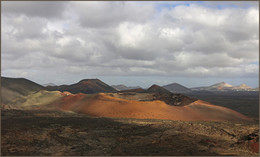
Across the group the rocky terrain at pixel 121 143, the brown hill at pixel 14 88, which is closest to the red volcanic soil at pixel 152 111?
the rocky terrain at pixel 121 143

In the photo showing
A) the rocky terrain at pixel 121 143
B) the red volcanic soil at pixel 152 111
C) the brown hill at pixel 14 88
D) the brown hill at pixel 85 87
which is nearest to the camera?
the rocky terrain at pixel 121 143

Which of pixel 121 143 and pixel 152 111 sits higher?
pixel 152 111

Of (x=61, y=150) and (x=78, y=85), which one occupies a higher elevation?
(x=78, y=85)

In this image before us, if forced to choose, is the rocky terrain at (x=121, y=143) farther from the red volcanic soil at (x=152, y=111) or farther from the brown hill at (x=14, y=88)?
the brown hill at (x=14, y=88)

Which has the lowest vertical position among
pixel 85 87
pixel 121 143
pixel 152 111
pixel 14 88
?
pixel 121 143

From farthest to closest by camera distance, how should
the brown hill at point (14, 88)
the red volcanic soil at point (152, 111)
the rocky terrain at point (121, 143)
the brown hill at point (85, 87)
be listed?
the brown hill at point (85, 87), the brown hill at point (14, 88), the red volcanic soil at point (152, 111), the rocky terrain at point (121, 143)

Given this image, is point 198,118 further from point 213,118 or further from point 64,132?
point 64,132

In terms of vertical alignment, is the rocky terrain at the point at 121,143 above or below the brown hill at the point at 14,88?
below

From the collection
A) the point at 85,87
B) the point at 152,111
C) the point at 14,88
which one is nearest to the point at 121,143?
the point at 152,111

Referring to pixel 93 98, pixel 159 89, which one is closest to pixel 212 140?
pixel 93 98

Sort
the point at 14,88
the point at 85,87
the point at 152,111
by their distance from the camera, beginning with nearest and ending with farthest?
1. the point at 152,111
2. the point at 14,88
3. the point at 85,87

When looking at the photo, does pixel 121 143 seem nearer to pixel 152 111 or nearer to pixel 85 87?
pixel 152 111
